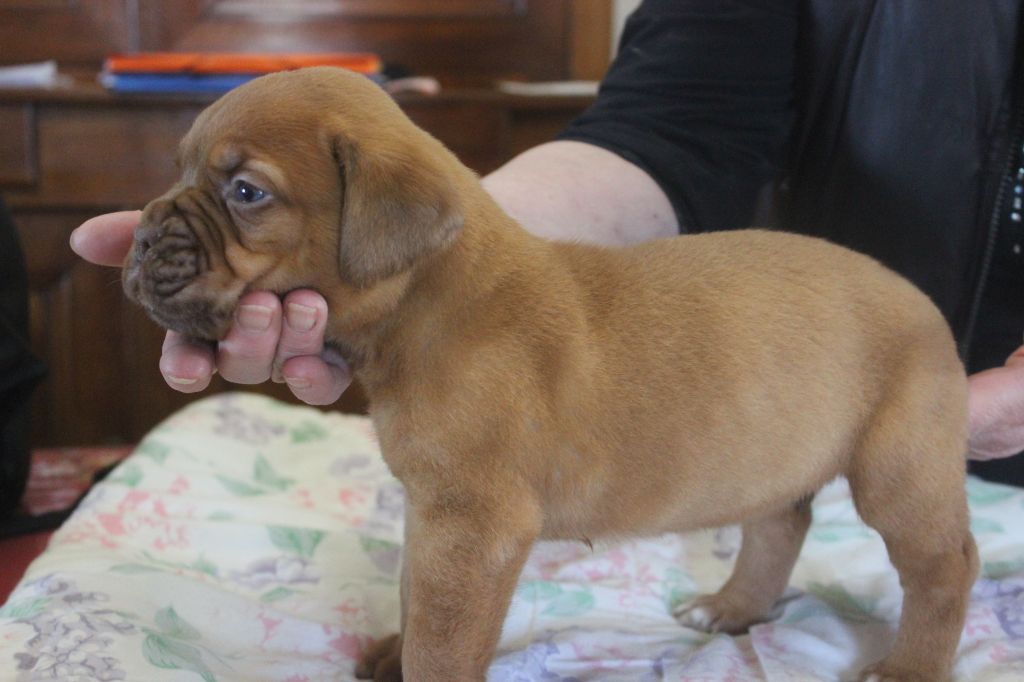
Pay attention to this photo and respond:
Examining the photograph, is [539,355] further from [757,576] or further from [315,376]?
[757,576]

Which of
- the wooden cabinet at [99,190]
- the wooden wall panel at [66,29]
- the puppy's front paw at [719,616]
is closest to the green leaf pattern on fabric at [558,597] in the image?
the puppy's front paw at [719,616]

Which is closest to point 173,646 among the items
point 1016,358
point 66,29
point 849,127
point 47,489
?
point 47,489

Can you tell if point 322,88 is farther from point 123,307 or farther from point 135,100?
point 123,307

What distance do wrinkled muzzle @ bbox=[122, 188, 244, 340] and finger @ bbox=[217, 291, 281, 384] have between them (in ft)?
0.06

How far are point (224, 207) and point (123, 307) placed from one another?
7.02ft

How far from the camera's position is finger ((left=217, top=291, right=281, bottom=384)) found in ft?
4.27

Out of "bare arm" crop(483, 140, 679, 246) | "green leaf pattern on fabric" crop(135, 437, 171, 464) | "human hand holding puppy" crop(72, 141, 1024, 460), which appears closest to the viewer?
"human hand holding puppy" crop(72, 141, 1024, 460)

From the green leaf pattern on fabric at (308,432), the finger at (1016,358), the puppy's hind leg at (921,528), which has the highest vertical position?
the finger at (1016,358)

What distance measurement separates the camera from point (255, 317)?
1.31 meters

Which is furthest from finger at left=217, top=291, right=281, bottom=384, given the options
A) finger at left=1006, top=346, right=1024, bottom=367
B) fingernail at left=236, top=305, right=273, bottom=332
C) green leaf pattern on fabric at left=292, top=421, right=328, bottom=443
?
finger at left=1006, top=346, right=1024, bottom=367

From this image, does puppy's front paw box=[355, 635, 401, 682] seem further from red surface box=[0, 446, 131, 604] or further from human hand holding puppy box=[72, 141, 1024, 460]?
red surface box=[0, 446, 131, 604]

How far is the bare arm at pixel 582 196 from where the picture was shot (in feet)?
6.39

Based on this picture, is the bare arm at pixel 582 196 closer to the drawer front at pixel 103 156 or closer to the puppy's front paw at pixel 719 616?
the puppy's front paw at pixel 719 616

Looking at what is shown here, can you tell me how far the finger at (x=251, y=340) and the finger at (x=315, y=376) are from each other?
0.11 ft
